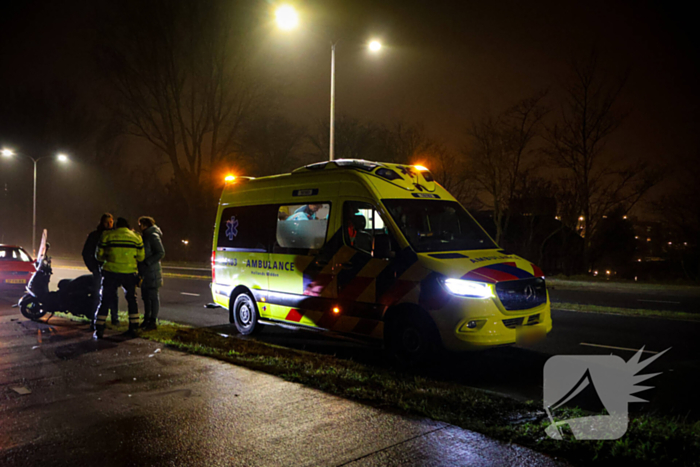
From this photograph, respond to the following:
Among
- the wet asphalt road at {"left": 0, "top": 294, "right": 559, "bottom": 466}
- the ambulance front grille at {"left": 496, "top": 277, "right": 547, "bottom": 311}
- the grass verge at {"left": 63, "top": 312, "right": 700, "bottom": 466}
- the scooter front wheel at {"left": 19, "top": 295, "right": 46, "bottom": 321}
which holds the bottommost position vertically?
the wet asphalt road at {"left": 0, "top": 294, "right": 559, "bottom": 466}

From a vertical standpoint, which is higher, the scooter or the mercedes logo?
the mercedes logo

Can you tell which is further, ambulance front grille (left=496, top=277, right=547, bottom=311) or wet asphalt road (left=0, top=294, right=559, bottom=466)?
ambulance front grille (left=496, top=277, right=547, bottom=311)

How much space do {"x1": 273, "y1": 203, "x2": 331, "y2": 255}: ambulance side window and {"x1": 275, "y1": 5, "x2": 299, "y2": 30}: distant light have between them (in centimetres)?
855

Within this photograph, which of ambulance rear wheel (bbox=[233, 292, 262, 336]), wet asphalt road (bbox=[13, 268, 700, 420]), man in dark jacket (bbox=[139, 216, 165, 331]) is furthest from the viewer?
man in dark jacket (bbox=[139, 216, 165, 331])

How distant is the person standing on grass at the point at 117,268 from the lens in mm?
8703

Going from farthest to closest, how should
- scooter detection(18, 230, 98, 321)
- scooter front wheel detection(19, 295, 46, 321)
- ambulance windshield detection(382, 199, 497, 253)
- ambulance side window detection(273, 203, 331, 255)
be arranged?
scooter front wheel detection(19, 295, 46, 321)
scooter detection(18, 230, 98, 321)
ambulance side window detection(273, 203, 331, 255)
ambulance windshield detection(382, 199, 497, 253)

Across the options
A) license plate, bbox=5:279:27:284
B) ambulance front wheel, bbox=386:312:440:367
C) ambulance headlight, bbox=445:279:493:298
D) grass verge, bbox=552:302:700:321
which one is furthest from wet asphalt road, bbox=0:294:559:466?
license plate, bbox=5:279:27:284

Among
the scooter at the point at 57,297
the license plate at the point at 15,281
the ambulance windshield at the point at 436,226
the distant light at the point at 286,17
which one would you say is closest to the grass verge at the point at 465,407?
the ambulance windshield at the point at 436,226

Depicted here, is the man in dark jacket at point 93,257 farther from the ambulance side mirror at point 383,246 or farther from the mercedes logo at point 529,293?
the mercedes logo at point 529,293

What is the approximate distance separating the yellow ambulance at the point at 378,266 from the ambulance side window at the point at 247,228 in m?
0.03

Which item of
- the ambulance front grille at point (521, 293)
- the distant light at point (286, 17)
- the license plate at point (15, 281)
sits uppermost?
the distant light at point (286, 17)

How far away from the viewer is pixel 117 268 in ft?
28.7

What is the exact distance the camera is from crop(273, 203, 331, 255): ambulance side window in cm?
773

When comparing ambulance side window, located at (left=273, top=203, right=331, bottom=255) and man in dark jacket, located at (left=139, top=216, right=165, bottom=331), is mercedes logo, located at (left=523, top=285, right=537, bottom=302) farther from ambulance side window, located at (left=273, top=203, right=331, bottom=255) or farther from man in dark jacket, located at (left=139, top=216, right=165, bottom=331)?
man in dark jacket, located at (left=139, top=216, right=165, bottom=331)
